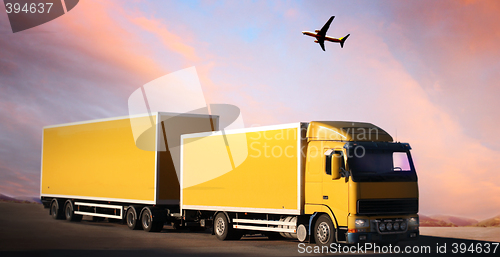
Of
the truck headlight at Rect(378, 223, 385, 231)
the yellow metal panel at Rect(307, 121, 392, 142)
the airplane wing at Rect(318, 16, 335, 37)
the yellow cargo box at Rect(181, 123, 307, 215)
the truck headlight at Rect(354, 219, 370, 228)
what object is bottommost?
the truck headlight at Rect(378, 223, 385, 231)

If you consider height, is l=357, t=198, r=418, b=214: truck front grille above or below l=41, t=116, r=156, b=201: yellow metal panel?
below

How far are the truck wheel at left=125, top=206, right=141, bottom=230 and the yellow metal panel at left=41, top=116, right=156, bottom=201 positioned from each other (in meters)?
0.51

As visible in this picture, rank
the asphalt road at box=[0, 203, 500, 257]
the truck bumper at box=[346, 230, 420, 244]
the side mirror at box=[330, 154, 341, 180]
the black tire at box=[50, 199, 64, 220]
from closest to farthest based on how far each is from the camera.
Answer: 1. the truck bumper at box=[346, 230, 420, 244]
2. the side mirror at box=[330, 154, 341, 180]
3. the asphalt road at box=[0, 203, 500, 257]
4. the black tire at box=[50, 199, 64, 220]

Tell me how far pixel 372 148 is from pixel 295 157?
7.18ft

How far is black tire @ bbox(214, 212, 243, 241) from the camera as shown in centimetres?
1795

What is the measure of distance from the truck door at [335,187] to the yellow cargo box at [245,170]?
920 millimetres

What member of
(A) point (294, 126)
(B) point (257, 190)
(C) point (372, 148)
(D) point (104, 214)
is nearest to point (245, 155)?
(B) point (257, 190)

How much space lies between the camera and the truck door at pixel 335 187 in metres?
14.5

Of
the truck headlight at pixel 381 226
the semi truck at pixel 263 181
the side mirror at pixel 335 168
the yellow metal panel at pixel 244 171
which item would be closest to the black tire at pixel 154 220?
the semi truck at pixel 263 181

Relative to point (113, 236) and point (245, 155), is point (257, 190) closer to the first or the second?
point (245, 155)

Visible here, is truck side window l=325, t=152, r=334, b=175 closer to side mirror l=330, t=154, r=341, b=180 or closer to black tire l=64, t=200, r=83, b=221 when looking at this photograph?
side mirror l=330, t=154, r=341, b=180

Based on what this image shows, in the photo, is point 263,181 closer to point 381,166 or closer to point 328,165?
point 328,165

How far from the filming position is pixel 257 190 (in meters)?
17.0

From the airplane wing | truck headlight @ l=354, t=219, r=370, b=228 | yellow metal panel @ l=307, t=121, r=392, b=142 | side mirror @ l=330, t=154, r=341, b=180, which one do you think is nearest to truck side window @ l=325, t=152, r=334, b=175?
side mirror @ l=330, t=154, r=341, b=180
